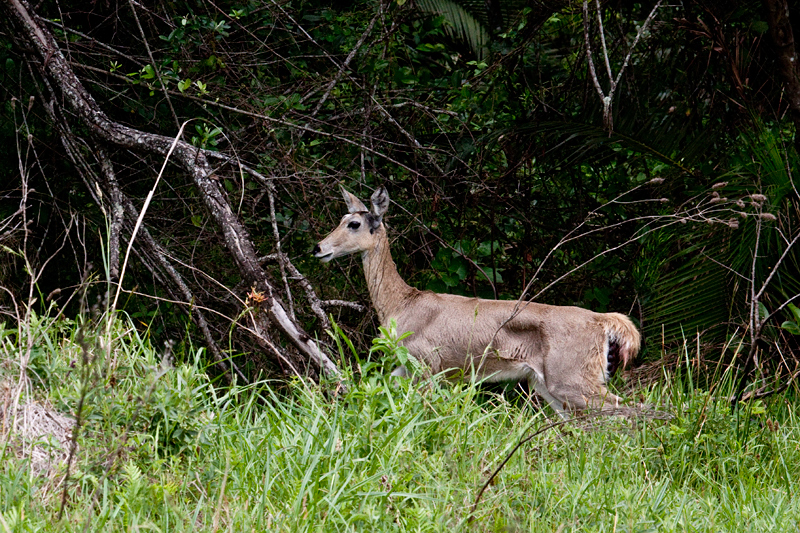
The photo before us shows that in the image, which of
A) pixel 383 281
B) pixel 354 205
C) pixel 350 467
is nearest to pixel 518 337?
pixel 383 281

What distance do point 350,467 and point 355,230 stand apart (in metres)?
3.89

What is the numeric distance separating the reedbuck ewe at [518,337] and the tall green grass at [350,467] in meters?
1.67

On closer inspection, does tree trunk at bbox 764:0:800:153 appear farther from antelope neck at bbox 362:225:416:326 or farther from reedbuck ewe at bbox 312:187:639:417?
antelope neck at bbox 362:225:416:326

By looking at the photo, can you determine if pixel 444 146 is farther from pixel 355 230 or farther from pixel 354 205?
pixel 355 230

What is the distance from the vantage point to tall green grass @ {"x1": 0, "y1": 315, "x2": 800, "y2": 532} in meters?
3.31

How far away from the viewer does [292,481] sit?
349 cm

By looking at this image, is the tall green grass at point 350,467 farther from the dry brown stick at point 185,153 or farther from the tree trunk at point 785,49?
the tree trunk at point 785,49

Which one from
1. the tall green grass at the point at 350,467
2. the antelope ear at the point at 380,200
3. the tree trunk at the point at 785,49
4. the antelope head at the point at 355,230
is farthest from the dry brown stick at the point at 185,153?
the tree trunk at the point at 785,49

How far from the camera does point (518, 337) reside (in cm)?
676

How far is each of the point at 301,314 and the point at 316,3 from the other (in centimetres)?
310

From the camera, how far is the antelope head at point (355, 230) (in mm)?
7184

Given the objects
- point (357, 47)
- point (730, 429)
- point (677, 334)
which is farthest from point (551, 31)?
point (730, 429)

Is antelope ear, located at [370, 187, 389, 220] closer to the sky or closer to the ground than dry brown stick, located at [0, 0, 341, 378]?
closer to the ground

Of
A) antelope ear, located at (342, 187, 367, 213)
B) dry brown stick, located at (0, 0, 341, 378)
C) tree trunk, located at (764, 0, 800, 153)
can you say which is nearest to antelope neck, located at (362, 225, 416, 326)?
antelope ear, located at (342, 187, 367, 213)
